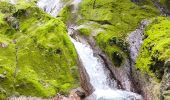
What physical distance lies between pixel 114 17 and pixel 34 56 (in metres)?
20.1

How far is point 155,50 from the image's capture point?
4578 centimetres

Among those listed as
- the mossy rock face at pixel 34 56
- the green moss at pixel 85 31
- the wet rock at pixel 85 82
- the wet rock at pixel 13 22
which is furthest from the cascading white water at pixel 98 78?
the wet rock at pixel 13 22

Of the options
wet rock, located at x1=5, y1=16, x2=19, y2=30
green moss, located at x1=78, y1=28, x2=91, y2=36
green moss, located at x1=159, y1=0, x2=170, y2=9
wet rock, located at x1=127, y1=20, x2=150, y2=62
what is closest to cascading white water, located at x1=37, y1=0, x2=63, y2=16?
green moss, located at x1=78, y1=28, x2=91, y2=36

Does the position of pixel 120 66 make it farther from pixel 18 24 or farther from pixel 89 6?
pixel 89 6

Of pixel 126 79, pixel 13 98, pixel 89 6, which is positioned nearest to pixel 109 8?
pixel 89 6

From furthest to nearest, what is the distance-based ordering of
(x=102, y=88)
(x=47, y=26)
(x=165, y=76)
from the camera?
(x=47, y=26) < (x=102, y=88) < (x=165, y=76)

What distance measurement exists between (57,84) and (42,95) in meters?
3.17

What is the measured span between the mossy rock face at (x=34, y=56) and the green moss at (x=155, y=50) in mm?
9031

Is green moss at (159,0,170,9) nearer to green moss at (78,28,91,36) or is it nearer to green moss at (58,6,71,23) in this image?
green moss at (78,28,91,36)

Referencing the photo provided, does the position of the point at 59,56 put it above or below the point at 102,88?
above

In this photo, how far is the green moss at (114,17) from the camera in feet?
174

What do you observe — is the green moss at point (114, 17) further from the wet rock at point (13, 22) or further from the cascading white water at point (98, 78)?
the wet rock at point (13, 22)

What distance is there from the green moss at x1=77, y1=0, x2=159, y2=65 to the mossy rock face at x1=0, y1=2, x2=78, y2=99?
640cm

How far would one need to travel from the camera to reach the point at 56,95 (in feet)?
134
